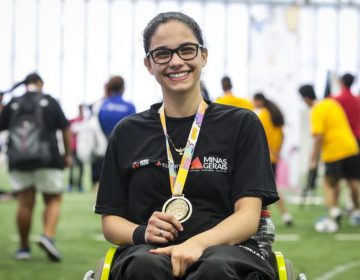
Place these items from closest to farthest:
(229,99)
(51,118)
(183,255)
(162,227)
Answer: (183,255) < (162,227) < (51,118) < (229,99)

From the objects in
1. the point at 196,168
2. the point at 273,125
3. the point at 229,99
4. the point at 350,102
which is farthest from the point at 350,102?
the point at 196,168

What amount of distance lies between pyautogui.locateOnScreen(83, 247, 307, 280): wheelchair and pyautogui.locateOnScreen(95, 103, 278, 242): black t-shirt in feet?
0.65

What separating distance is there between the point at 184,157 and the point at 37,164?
13.6 feet

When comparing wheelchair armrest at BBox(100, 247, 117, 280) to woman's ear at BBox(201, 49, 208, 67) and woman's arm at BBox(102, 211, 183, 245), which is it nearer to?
woman's arm at BBox(102, 211, 183, 245)

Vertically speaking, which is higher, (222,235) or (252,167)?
(252,167)

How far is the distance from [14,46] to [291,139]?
24.1 meters

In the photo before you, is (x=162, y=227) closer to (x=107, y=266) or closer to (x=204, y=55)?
(x=107, y=266)

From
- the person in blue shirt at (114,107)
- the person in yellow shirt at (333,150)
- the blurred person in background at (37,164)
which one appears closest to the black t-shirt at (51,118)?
the blurred person in background at (37,164)

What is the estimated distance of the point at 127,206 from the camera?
2.91 meters

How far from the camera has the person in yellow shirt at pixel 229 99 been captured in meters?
8.20

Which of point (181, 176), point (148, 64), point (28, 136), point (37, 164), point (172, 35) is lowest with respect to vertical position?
point (37, 164)

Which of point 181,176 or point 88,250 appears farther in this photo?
point 88,250

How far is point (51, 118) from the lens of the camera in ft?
22.7

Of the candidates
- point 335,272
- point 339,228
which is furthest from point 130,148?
point 339,228
